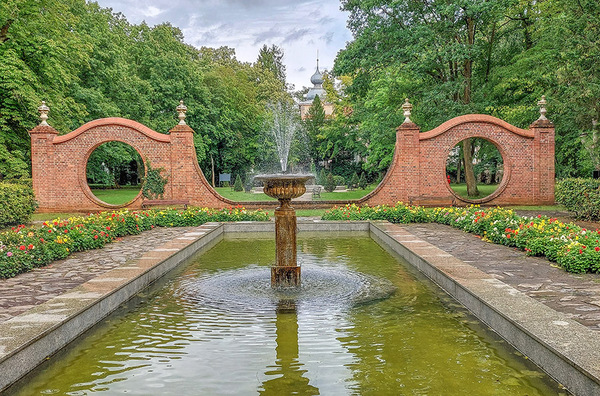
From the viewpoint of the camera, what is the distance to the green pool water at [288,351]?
3732 millimetres

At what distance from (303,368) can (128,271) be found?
11.9 ft

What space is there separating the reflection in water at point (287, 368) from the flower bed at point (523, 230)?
13.6ft

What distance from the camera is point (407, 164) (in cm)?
1736

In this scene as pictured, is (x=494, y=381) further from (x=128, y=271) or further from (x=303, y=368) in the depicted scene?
(x=128, y=271)

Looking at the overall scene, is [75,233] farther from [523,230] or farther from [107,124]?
[107,124]

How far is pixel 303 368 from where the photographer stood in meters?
4.09

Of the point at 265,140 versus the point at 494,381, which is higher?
the point at 265,140

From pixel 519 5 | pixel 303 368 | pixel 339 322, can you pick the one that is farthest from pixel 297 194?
pixel 519 5

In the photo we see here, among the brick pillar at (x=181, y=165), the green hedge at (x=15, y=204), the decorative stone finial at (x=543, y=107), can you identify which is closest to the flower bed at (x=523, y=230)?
the brick pillar at (x=181, y=165)

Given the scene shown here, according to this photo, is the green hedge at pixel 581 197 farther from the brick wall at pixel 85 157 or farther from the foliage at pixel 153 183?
the foliage at pixel 153 183

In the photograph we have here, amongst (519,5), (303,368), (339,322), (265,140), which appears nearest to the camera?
(303,368)

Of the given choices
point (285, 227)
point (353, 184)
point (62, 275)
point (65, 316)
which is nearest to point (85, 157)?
point (62, 275)

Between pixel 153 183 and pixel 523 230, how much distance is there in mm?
11994

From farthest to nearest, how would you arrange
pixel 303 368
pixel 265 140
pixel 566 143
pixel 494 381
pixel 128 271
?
pixel 265 140
pixel 566 143
pixel 128 271
pixel 303 368
pixel 494 381
